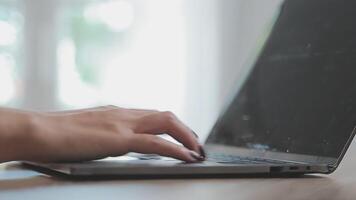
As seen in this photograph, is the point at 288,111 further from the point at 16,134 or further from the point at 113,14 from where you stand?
the point at 113,14

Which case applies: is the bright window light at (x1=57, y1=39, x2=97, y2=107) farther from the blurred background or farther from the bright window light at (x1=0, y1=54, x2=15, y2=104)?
the bright window light at (x1=0, y1=54, x2=15, y2=104)

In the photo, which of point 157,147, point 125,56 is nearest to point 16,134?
point 157,147

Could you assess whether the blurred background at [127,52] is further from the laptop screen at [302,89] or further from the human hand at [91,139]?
the human hand at [91,139]

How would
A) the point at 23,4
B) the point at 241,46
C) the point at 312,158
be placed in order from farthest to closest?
1. the point at 241,46
2. the point at 23,4
3. the point at 312,158

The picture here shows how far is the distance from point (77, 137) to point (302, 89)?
306 millimetres

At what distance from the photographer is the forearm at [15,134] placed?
1.92 ft

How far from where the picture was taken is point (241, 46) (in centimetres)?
283

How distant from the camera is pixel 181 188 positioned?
470mm

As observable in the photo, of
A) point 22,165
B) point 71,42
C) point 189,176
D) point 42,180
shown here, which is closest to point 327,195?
point 189,176

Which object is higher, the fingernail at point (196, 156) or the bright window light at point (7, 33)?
the bright window light at point (7, 33)

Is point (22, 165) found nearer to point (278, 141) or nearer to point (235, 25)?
point (278, 141)

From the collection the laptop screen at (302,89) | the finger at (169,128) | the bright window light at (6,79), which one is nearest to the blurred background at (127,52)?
the bright window light at (6,79)

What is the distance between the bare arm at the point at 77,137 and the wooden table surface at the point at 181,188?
42 mm

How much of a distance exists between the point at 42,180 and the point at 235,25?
2383 mm
